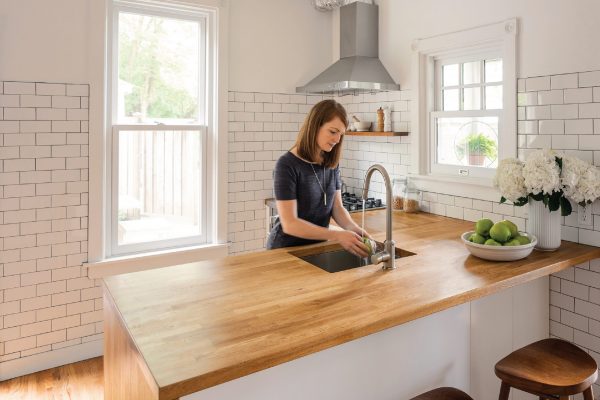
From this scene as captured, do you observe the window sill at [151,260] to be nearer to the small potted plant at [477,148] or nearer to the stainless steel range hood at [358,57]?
the stainless steel range hood at [358,57]

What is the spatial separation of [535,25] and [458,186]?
3.65ft

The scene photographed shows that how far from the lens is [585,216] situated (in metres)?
2.53

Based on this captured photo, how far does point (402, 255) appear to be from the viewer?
7.95 ft

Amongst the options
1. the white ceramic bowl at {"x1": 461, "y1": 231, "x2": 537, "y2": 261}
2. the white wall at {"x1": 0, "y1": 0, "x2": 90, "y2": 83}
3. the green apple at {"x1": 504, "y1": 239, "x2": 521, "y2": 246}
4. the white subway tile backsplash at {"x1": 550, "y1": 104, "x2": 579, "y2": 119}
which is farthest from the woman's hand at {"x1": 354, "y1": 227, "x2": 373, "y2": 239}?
the white wall at {"x1": 0, "y1": 0, "x2": 90, "y2": 83}

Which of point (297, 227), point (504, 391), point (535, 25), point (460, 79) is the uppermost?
point (535, 25)

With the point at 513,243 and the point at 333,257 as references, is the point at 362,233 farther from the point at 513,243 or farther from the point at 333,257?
the point at 513,243

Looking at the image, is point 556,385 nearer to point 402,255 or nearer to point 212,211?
point 402,255

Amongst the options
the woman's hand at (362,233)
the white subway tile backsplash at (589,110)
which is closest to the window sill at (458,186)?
the white subway tile backsplash at (589,110)

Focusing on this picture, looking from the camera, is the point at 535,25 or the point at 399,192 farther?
the point at 399,192

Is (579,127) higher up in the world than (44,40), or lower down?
lower down

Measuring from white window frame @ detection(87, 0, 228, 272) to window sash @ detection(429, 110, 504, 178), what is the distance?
65.5 inches

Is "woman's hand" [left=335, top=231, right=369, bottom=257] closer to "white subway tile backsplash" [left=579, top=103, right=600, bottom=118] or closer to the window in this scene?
"white subway tile backsplash" [left=579, top=103, right=600, bottom=118]

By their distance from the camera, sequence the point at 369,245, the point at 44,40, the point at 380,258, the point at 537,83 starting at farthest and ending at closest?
the point at 44,40
the point at 537,83
the point at 369,245
the point at 380,258

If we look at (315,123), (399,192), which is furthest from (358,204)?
(315,123)
